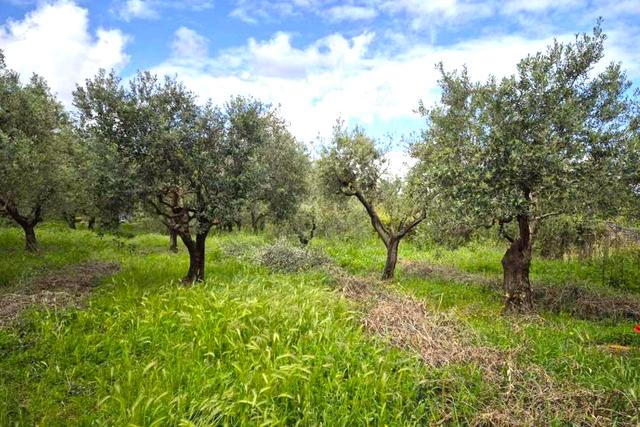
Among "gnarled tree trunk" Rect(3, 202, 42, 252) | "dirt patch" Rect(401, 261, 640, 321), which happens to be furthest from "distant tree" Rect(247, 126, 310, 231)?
"gnarled tree trunk" Rect(3, 202, 42, 252)

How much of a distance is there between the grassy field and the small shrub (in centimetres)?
577

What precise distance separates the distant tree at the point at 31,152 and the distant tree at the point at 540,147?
1490 centimetres

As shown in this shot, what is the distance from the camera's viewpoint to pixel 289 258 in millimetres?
19703

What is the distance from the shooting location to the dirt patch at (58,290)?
11438 millimetres

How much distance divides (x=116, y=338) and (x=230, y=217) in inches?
243

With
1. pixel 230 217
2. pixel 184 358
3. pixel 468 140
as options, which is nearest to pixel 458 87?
pixel 468 140

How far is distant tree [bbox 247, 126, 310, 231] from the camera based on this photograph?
22047 millimetres

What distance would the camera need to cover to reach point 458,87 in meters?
17.3

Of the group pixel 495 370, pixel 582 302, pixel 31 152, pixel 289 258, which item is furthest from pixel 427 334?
pixel 31 152

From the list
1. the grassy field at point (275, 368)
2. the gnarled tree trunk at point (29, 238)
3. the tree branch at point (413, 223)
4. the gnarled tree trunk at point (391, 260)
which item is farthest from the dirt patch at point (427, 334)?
the gnarled tree trunk at point (29, 238)

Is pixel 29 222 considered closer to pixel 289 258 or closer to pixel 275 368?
pixel 289 258

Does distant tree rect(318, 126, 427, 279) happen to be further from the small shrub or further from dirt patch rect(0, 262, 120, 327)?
dirt patch rect(0, 262, 120, 327)

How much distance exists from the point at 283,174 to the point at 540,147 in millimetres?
14077

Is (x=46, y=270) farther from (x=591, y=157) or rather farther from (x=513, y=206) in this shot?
(x=591, y=157)
